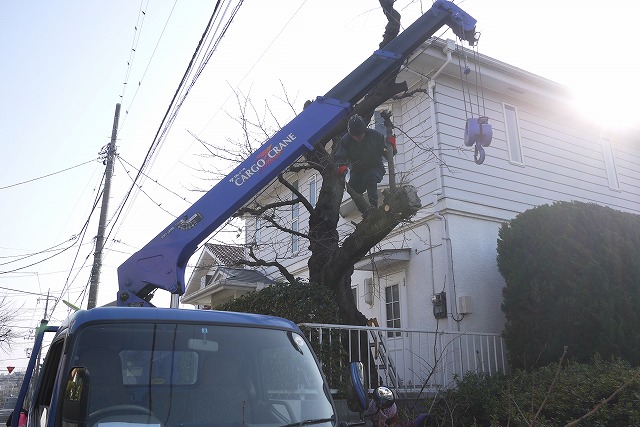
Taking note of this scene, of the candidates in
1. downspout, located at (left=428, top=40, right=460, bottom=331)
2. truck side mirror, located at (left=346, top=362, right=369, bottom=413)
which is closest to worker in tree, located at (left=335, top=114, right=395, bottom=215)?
truck side mirror, located at (left=346, top=362, right=369, bottom=413)

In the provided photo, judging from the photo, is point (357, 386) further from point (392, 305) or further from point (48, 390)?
point (392, 305)

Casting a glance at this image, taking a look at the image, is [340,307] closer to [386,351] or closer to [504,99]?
[386,351]

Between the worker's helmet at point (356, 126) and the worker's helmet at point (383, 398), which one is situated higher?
the worker's helmet at point (356, 126)

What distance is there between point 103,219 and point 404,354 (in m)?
11.3

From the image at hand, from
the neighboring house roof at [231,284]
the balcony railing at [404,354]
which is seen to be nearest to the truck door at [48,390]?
the balcony railing at [404,354]

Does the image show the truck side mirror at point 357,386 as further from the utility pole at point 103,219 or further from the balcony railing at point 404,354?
the utility pole at point 103,219

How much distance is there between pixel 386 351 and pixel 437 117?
5.56 meters

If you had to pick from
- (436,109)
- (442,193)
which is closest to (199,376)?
(442,193)

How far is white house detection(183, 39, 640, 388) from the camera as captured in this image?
35.5 feet

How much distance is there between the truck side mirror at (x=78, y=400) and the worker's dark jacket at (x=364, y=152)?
4.55m

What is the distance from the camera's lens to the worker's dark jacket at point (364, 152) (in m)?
6.78

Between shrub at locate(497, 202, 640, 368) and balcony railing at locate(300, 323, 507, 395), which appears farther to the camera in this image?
shrub at locate(497, 202, 640, 368)

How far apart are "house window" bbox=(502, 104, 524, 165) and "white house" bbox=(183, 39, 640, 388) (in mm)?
25

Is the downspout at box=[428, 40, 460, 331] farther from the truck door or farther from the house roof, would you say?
the truck door
